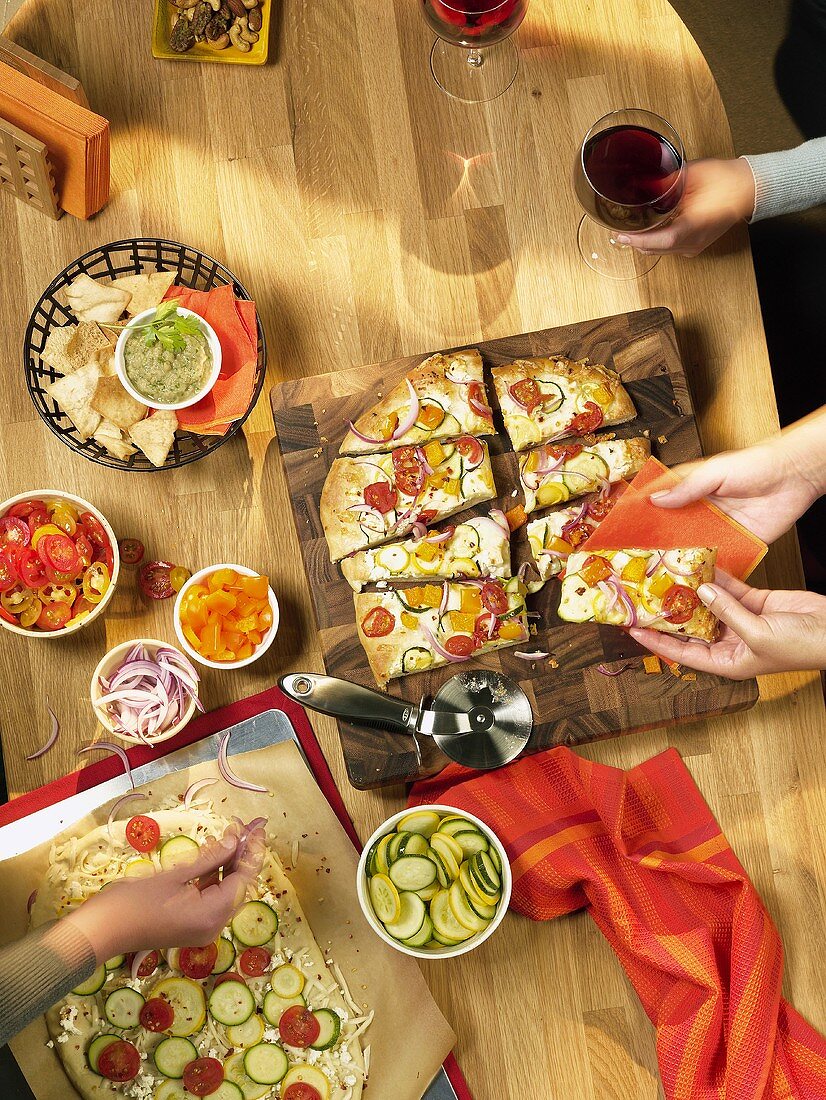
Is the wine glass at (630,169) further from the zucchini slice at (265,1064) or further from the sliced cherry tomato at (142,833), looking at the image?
the zucchini slice at (265,1064)

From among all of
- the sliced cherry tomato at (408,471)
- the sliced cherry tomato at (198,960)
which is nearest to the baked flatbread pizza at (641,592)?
the sliced cherry tomato at (408,471)

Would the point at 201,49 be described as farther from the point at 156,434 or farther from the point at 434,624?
the point at 434,624

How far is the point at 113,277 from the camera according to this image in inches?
108

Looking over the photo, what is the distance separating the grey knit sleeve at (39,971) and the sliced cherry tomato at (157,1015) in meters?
0.51

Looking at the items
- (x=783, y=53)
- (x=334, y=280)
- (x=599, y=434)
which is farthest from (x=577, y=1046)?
(x=783, y=53)

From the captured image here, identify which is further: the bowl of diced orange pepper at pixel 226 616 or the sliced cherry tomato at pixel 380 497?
the sliced cherry tomato at pixel 380 497

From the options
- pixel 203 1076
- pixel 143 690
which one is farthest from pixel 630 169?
pixel 203 1076

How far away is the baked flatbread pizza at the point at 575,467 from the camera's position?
111 inches

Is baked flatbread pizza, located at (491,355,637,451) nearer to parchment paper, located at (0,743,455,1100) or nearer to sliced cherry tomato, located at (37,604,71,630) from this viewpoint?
parchment paper, located at (0,743,455,1100)

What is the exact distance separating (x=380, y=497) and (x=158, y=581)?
732 mm

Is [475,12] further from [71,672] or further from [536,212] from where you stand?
[71,672]

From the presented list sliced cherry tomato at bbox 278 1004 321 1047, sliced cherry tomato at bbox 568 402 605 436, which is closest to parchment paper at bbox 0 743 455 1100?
sliced cherry tomato at bbox 278 1004 321 1047

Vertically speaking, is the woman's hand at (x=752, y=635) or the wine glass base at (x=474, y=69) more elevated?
the wine glass base at (x=474, y=69)

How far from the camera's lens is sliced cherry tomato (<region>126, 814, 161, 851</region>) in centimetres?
274
